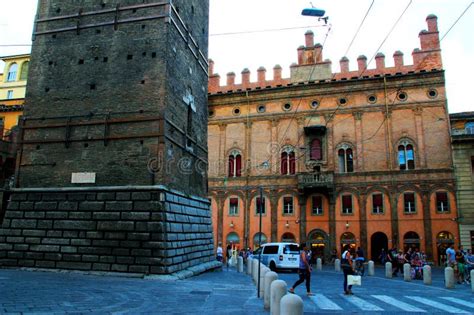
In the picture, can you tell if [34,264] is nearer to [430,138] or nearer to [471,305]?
[471,305]

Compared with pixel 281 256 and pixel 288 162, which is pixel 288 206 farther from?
pixel 281 256

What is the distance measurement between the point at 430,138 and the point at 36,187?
2720 cm

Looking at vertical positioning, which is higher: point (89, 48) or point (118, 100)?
point (89, 48)

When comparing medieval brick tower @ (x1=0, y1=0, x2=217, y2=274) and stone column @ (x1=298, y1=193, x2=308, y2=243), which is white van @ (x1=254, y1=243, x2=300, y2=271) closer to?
medieval brick tower @ (x1=0, y1=0, x2=217, y2=274)

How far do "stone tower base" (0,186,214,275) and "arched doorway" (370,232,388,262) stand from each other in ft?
65.0

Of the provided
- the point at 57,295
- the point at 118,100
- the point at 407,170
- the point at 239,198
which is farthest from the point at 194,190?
the point at 407,170

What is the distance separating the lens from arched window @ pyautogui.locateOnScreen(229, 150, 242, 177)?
34.6 meters

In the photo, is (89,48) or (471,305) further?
(89,48)

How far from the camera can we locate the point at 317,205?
104 ft

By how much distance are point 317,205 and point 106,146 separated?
2109cm

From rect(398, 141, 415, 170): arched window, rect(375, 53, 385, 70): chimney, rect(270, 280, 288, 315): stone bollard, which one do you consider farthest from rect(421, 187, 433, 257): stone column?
rect(270, 280, 288, 315): stone bollard

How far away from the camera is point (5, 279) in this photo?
10.6m

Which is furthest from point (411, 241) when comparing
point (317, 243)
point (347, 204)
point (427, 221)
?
point (317, 243)

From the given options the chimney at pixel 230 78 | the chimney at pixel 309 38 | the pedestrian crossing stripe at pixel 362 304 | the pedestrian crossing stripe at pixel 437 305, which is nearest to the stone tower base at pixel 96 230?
the pedestrian crossing stripe at pixel 362 304
